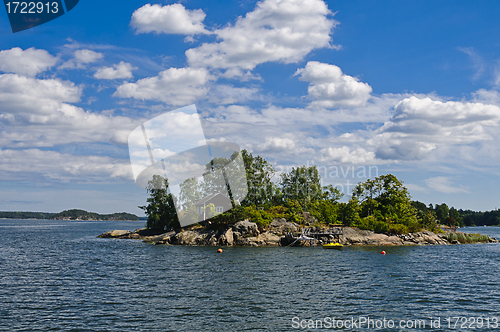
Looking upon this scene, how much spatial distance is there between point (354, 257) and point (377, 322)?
3323 cm

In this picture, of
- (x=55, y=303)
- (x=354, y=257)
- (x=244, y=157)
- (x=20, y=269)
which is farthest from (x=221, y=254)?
(x=244, y=157)

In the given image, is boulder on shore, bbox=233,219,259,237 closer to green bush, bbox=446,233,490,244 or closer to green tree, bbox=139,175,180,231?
green tree, bbox=139,175,180,231

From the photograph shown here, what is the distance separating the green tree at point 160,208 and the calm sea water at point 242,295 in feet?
161

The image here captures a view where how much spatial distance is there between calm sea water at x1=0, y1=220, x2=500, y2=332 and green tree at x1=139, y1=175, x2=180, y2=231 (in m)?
48.9

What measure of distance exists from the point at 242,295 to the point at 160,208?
251 feet

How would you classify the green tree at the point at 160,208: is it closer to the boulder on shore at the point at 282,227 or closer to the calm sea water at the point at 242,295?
the boulder on shore at the point at 282,227

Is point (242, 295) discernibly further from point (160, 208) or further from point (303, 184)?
point (303, 184)

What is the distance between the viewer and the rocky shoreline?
2923 inches

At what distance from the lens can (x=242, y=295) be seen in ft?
95.8

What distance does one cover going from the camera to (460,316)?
79.9ft

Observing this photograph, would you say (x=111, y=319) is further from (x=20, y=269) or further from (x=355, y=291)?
(x=20, y=269)

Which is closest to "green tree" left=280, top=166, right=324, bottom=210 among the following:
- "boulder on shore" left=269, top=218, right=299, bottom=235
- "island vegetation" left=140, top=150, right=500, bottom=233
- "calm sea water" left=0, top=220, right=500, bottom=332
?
"island vegetation" left=140, top=150, right=500, bottom=233

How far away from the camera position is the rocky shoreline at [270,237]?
7425 cm

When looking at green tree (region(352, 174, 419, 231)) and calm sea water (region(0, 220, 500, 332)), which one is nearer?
calm sea water (region(0, 220, 500, 332))
